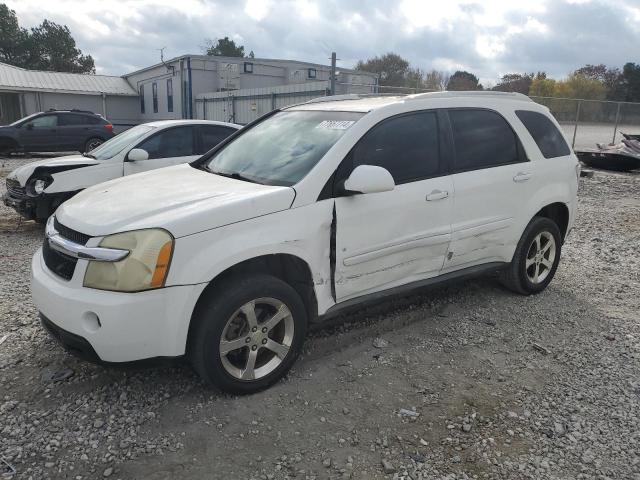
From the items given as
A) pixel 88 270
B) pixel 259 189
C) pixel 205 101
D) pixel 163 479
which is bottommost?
pixel 163 479

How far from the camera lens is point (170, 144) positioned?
7387 mm

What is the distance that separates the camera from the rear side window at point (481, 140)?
4.12m

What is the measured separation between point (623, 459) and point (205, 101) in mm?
23135

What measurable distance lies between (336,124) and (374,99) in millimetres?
745

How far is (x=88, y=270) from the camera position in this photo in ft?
9.22

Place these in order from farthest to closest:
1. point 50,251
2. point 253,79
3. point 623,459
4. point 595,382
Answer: point 253,79, point 595,382, point 50,251, point 623,459

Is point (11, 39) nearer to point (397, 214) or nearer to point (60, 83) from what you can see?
point (60, 83)

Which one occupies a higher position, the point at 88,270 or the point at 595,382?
the point at 88,270

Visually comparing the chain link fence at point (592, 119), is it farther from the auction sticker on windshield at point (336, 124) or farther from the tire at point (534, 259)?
the auction sticker on windshield at point (336, 124)

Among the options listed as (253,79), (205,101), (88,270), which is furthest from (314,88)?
(253,79)

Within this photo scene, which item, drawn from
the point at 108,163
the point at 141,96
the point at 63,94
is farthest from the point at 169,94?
the point at 108,163

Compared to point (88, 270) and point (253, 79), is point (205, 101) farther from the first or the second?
point (88, 270)

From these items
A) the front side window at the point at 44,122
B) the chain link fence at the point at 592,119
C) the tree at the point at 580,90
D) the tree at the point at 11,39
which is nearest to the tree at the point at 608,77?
the tree at the point at 580,90

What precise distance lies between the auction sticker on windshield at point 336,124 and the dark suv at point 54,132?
16647mm
